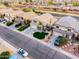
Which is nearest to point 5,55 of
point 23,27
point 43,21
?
point 23,27

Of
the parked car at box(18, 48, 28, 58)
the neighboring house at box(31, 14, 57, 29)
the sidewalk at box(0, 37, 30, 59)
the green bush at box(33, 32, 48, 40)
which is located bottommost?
the sidewalk at box(0, 37, 30, 59)

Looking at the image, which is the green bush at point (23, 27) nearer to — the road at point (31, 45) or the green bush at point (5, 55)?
the road at point (31, 45)

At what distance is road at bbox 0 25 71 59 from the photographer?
108ft

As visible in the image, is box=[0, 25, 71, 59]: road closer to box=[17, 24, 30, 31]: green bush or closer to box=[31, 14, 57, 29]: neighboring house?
box=[17, 24, 30, 31]: green bush

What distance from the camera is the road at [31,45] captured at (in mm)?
32938

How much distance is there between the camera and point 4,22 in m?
58.1

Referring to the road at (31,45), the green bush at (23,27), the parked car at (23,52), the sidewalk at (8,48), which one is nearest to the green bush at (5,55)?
the sidewalk at (8,48)

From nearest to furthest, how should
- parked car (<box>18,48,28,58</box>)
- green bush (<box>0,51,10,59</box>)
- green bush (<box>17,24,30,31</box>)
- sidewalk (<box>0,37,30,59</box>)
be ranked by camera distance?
1. green bush (<box>0,51,10,59</box>)
2. parked car (<box>18,48,28,58</box>)
3. sidewalk (<box>0,37,30,59</box>)
4. green bush (<box>17,24,30,31</box>)

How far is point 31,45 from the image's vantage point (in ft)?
125

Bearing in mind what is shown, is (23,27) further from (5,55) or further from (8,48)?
(5,55)

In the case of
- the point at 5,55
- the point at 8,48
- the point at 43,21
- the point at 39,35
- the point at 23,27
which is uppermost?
the point at 43,21

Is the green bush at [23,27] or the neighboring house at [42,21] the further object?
the green bush at [23,27]

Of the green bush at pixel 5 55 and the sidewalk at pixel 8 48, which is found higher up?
the green bush at pixel 5 55

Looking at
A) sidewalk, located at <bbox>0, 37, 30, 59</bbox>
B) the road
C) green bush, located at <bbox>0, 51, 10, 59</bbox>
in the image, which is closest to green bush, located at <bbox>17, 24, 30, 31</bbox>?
the road
